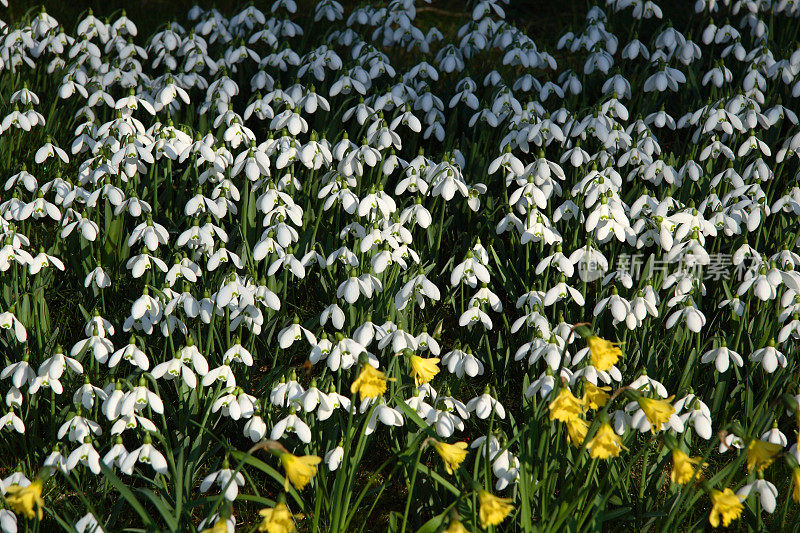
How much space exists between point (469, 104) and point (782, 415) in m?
1.81

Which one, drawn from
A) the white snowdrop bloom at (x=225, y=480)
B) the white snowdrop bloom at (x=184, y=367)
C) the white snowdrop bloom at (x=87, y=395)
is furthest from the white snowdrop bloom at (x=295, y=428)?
the white snowdrop bloom at (x=87, y=395)

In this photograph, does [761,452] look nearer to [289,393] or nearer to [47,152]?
[289,393]

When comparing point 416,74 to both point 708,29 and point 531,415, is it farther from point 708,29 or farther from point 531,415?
point 531,415

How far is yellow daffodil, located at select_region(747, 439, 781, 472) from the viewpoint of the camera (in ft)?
5.72

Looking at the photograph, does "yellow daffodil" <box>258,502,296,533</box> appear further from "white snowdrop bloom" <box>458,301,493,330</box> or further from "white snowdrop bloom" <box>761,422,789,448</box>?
"white snowdrop bloom" <box>761,422,789,448</box>

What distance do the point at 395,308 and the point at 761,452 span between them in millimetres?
1266

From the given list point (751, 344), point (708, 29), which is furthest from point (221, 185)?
point (708, 29)

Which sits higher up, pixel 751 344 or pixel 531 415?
pixel 751 344

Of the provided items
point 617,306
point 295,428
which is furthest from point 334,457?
point 617,306

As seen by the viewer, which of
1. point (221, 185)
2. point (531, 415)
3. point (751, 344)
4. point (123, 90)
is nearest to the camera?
point (531, 415)

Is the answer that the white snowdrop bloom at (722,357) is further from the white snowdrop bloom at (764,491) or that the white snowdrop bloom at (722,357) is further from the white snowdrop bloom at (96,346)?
the white snowdrop bloom at (96,346)

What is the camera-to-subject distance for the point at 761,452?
1758 mm

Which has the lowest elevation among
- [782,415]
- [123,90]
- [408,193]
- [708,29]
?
[782,415]

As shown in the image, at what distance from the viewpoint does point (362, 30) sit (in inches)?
185
